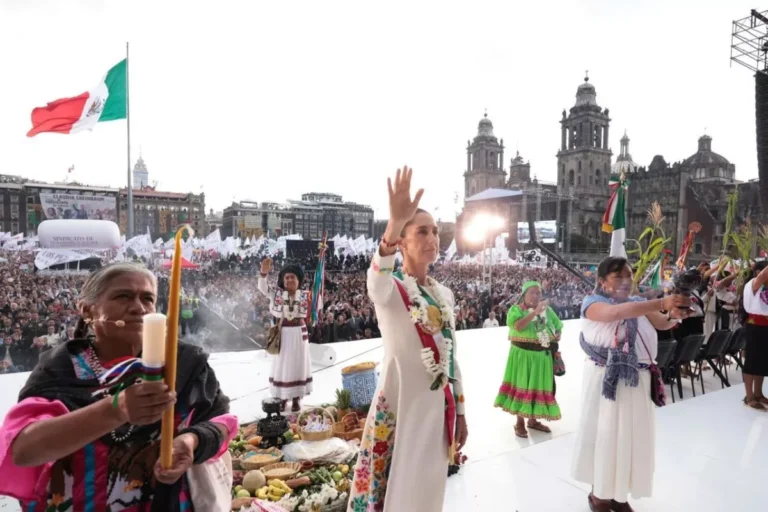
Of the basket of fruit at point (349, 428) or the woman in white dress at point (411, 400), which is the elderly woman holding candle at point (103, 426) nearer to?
the woman in white dress at point (411, 400)

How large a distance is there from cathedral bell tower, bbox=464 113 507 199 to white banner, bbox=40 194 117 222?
5105 centimetres

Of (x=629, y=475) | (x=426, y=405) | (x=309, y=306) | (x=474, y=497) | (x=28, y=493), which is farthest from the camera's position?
(x=309, y=306)

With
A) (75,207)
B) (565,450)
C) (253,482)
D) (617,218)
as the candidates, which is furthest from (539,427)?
(75,207)

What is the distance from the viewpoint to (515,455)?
3.83 meters

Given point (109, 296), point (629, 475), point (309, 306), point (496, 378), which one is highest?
point (109, 296)

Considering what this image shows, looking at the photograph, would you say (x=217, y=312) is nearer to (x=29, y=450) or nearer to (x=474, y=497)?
(x=474, y=497)

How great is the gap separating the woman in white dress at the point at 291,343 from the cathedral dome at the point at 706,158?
4457 cm

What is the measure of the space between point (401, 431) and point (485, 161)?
63.6 meters

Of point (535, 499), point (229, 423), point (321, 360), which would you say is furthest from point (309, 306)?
point (229, 423)

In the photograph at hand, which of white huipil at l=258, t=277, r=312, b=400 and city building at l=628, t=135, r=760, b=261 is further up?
city building at l=628, t=135, r=760, b=261

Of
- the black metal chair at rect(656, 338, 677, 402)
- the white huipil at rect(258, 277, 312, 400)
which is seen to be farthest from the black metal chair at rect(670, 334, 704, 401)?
the white huipil at rect(258, 277, 312, 400)

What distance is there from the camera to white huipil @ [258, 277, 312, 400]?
487 centimetres

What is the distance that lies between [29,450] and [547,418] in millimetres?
4286

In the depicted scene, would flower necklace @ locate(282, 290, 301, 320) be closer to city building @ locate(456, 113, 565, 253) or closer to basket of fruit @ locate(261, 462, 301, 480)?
basket of fruit @ locate(261, 462, 301, 480)
